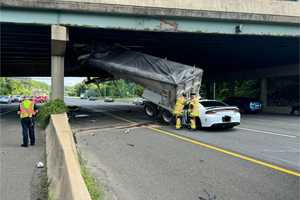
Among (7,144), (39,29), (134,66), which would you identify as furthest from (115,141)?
(39,29)

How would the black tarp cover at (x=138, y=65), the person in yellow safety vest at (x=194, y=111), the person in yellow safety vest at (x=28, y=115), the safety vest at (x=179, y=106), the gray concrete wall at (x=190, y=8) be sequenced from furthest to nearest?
the black tarp cover at (x=138, y=65) → the gray concrete wall at (x=190, y=8) → the safety vest at (x=179, y=106) → the person in yellow safety vest at (x=194, y=111) → the person in yellow safety vest at (x=28, y=115)

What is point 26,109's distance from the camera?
1056cm

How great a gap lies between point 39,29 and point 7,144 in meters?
10.3

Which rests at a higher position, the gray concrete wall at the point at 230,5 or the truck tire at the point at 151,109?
the gray concrete wall at the point at 230,5

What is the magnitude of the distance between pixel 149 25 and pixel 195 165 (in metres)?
12.2

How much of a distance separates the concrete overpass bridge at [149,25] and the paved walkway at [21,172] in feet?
25.9

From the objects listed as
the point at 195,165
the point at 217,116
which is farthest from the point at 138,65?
the point at 195,165

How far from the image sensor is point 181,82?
16.4m

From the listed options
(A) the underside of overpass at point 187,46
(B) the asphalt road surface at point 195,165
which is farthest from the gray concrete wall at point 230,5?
(B) the asphalt road surface at point 195,165

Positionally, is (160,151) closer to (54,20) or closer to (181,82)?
(181,82)

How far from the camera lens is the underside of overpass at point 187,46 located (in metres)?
20.8

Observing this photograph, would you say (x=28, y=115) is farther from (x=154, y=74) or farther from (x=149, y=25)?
(x=149, y=25)

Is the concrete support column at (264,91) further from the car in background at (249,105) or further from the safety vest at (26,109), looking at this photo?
the safety vest at (26,109)

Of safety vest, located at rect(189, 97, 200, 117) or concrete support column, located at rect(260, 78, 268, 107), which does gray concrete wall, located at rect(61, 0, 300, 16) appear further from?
concrete support column, located at rect(260, 78, 268, 107)
